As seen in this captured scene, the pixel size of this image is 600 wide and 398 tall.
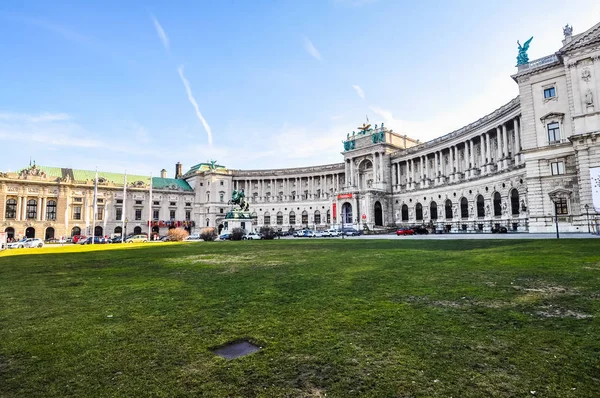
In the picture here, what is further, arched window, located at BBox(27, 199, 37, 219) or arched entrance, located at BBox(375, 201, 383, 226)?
arched entrance, located at BBox(375, 201, 383, 226)

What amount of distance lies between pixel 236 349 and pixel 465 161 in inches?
2779

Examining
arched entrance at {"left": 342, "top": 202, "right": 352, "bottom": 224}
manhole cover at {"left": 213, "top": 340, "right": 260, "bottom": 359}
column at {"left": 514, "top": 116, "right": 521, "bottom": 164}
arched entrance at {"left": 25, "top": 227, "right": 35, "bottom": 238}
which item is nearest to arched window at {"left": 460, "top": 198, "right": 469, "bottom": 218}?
column at {"left": 514, "top": 116, "right": 521, "bottom": 164}

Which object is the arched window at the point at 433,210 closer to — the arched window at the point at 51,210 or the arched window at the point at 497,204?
the arched window at the point at 497,204

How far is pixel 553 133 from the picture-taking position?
40469mm

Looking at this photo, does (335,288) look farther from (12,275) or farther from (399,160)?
(399,160)

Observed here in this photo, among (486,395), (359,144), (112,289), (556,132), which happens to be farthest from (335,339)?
(359,144)

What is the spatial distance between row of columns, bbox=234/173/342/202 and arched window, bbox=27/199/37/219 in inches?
1981

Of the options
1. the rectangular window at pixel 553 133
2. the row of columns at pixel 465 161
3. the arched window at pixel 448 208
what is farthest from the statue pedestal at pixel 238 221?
the rectangular window at pixel 553 133

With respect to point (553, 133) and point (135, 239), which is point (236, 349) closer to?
point (553, 133)

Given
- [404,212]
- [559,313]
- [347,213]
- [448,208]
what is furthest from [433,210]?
[559,313]

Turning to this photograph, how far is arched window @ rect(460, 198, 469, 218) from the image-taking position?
65069 millimetres

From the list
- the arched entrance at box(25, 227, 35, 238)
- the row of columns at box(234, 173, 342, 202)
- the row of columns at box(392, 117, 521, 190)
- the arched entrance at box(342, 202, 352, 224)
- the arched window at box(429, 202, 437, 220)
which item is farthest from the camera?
the row of columns at box(234, 173, 342, 202)

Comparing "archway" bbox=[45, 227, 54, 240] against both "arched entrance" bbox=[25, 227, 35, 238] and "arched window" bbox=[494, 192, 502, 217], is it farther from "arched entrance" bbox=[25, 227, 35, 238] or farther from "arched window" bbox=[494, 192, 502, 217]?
"arched window" bbox=[494, 192, 502, 217]

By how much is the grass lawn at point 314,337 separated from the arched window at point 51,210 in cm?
8896
